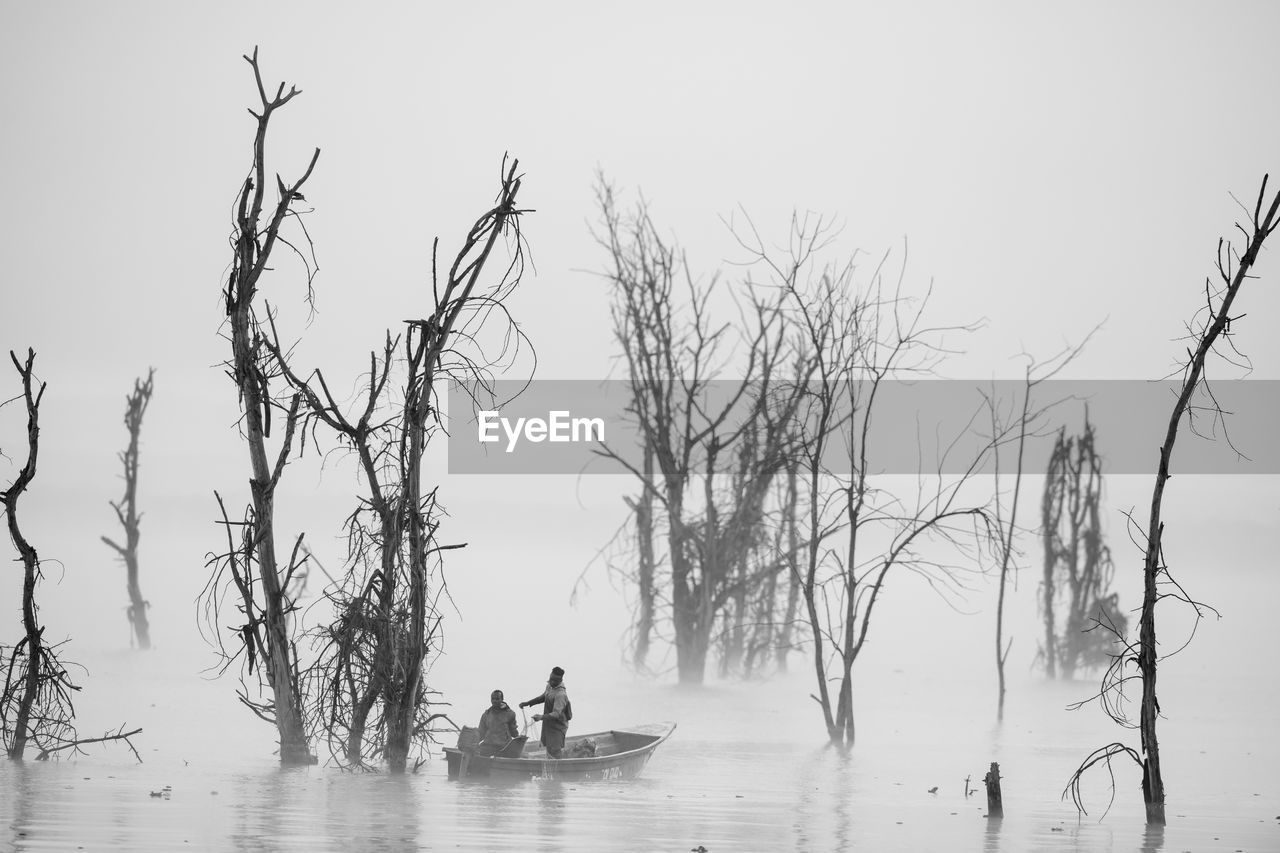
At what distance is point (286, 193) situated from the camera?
1576cm

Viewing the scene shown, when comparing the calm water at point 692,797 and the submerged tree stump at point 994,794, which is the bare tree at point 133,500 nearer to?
the calm water at point 692,797

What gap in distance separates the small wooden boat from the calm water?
234mm

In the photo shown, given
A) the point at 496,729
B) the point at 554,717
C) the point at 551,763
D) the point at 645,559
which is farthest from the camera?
the point at 645,559

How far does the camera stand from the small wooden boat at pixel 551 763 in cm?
1598

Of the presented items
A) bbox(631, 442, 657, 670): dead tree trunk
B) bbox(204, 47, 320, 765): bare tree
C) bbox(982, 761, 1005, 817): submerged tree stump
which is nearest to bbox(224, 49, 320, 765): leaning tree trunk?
bbox(204, 47, 320, 765): bare tree

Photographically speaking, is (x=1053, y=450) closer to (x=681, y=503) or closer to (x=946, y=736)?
(x=681, y=503)

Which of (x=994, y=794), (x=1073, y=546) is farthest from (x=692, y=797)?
(x=1073, y=546)

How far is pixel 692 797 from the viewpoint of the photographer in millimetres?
15531

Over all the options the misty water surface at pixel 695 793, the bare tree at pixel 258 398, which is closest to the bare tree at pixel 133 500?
the misty water surface at pixel 695 793

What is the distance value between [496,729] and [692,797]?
261cm

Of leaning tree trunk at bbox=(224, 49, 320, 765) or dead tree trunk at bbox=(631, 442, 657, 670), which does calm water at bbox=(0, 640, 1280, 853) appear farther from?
dead tree trunk at bbox=(631, 442, 657, 670)

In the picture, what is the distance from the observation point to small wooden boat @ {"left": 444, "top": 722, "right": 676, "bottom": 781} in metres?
16.0

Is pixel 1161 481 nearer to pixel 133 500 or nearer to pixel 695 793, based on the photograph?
pixel 695 793

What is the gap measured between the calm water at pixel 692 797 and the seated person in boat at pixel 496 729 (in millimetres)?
681
